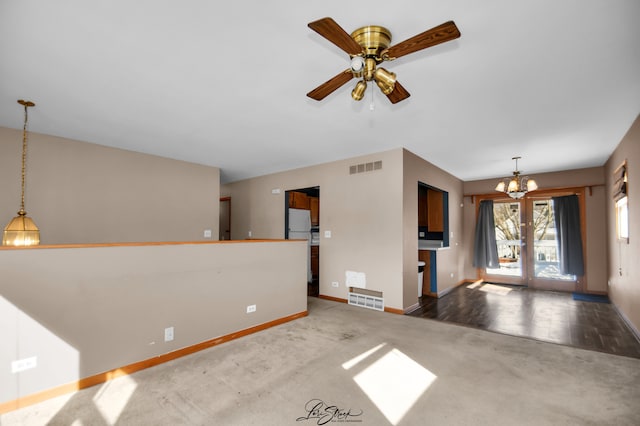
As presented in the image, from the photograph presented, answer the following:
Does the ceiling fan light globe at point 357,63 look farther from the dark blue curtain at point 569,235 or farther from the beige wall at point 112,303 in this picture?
the dark blue curtain at point 569,235

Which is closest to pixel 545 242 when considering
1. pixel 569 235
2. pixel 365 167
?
pixel 569 235

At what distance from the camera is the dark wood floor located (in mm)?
3436

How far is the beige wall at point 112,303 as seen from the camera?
7.10 feet

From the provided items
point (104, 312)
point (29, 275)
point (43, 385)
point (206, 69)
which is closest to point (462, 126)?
point (206, 69)

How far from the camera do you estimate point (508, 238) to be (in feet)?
23.0

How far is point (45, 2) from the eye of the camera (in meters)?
1.68

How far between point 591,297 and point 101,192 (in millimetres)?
8977

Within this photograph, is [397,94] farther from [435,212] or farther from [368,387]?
[435,212]

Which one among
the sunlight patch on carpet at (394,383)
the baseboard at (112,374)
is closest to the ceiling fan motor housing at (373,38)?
the sunlight patch on carpet at (394,383)

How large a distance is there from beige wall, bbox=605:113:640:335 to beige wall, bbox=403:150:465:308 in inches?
102

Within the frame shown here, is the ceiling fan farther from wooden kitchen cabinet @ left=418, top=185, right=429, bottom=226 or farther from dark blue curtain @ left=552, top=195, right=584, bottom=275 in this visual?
dark blue curtain @ left=552, top=195, right=584, bottom=275

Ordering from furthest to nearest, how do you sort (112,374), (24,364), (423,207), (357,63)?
(423,207) < (112,374) < (24,364) < (357,63)

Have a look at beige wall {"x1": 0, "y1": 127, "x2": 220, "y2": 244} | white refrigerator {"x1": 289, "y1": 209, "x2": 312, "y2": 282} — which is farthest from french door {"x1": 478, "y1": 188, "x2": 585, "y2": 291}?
beige wall {"x1": 0, "y1": 127, "x2": 220, "y2": 244}

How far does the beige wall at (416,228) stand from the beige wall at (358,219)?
17 centimetres
